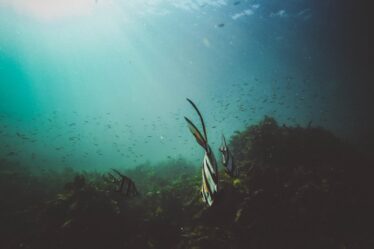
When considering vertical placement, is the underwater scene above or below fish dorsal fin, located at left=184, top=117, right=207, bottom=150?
above

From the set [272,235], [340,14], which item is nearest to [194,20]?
[340,14]

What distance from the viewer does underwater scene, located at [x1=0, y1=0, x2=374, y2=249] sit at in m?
6.11

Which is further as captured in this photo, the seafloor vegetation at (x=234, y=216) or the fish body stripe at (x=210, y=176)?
the seafloor vegetation at (x=234, y=216)

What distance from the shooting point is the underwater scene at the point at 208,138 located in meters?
6.11

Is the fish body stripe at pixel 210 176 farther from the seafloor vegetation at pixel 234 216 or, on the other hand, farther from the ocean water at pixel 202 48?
the ocean water at pixel 202 48

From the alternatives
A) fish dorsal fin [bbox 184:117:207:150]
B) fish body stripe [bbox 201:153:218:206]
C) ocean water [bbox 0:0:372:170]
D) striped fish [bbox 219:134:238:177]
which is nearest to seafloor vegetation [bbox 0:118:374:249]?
striped fish [bbox 219:134:238:177]

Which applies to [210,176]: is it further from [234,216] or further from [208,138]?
[208,138]

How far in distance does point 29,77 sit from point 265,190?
101445 mm

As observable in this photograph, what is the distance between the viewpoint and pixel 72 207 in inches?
277

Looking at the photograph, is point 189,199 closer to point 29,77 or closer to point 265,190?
point 265,190

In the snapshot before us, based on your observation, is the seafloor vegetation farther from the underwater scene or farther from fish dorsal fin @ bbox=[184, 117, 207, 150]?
fish dorsal fin @ bbox=[184, 117, 207, 150]

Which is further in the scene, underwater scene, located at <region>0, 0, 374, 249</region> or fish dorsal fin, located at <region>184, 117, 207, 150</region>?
underwater scene, located at <region>0, 0, 374, 249</region>

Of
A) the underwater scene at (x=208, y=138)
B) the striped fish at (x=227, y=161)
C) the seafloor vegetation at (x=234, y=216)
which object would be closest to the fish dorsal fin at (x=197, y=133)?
the underwater scene at (x=208, y=138)

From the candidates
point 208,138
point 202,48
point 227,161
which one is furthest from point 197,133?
point 202,48
